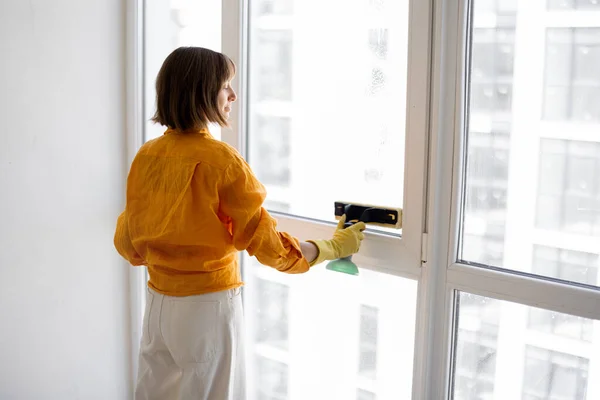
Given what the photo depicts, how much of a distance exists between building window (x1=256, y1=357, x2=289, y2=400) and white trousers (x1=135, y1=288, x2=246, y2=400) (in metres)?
0.42

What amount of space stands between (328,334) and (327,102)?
680mm

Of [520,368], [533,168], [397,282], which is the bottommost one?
[520,368]

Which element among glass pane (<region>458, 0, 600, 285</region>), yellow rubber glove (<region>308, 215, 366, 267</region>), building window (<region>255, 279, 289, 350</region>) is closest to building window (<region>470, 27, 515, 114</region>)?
glass pane (<region>458, 0, 600, 285</region>)

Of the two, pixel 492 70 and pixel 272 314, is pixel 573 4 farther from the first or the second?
pixel 272 314

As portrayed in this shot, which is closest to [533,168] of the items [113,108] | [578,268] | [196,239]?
[578,268]

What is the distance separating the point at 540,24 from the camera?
4.74ft

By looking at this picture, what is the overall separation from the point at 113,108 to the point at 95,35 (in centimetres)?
25

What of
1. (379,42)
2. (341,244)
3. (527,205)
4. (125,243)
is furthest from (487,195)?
(125,243)

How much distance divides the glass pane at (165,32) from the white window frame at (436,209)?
841mm

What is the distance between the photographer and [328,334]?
1984 millimetres

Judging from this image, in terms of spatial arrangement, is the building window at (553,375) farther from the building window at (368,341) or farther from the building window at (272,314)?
the building window at (272,314)

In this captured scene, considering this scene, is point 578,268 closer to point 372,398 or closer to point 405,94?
point 405,94

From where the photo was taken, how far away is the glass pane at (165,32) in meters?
2.28

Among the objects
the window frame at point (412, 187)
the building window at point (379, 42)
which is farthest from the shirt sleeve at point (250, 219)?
the building window at point (379, 42)
